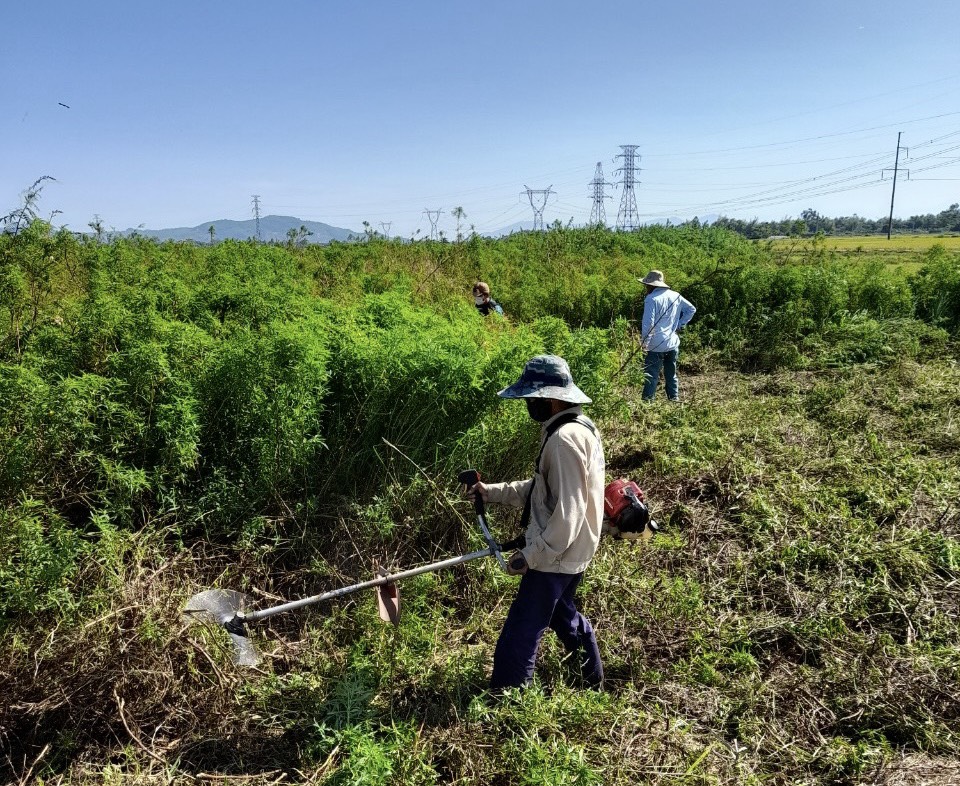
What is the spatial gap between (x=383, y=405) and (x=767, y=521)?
302 centimetres

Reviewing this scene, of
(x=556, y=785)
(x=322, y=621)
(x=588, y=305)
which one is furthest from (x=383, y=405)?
(x=588, y=305)

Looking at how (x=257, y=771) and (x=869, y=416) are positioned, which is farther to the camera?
(x=869, y=416)

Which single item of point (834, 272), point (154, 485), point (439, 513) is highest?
point (834, 272)

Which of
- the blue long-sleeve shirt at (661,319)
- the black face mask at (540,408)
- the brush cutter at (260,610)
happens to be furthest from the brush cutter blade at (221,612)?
the blue long-sleeve shirt at (661,319)

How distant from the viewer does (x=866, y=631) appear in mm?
3811

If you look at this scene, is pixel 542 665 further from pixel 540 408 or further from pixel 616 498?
pixel 540 408

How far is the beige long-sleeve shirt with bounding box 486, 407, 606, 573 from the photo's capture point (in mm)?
2854

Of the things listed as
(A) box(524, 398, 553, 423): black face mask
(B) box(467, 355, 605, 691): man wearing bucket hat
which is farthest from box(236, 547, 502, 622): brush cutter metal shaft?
(A) box(524, 398, 553, 423): black face mask

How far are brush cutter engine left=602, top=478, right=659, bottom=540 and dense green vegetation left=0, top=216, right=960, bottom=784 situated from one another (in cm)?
85

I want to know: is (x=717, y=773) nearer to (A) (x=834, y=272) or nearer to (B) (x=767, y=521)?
(B) (x=767, y=521)

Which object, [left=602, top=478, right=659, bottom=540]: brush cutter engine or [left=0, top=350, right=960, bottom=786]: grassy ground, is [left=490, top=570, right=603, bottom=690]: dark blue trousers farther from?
[left=602, top=478, right=659, bottom=540]: brush cutter engine

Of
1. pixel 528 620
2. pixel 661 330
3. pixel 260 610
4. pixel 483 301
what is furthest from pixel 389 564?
pixel 483 301

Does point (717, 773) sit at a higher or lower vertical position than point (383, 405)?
lower

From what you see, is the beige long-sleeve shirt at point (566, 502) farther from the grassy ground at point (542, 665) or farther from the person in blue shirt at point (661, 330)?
the person in blue shirt at point (661, 330)
